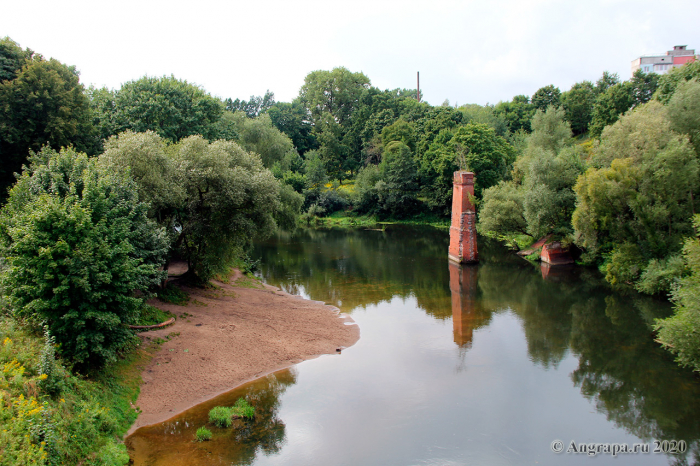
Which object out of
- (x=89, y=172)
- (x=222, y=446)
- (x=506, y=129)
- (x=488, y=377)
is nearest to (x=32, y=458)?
(x=222, y=446)

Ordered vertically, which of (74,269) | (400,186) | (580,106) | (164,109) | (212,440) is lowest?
(212,440)

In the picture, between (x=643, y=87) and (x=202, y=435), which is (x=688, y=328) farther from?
(x=643, y=87)

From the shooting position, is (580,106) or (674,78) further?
(580,106)

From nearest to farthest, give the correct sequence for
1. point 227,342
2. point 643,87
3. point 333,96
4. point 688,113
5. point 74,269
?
1. point 74,269
2. point 227,342
3. point 688,113
4. point 643,87
5. point 333,96

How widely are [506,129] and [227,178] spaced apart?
196 feet

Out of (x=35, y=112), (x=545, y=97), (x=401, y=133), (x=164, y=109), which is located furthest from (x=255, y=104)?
(x=35, y=112)

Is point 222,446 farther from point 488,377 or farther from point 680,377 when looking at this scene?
point 680,377

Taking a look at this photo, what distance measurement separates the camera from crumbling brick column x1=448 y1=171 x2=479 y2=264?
2944cm

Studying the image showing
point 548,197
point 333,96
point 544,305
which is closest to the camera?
point 544,305

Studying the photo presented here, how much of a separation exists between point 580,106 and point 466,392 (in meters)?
61.7

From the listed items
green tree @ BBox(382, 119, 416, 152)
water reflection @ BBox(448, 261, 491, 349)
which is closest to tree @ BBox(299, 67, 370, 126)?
green tree @ BBox(382, 119, 416, 152)

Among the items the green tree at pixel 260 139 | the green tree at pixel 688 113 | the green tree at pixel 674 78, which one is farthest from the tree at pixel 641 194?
the green tree at pixel 260 139

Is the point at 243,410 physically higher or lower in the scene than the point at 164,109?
lower

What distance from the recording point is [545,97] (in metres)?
70.2
